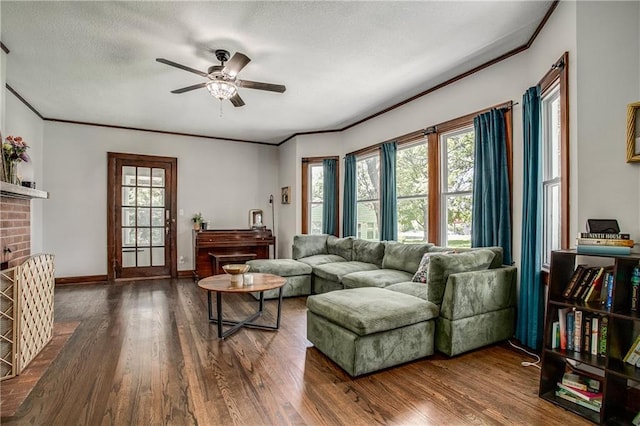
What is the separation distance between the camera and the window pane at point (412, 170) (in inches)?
171

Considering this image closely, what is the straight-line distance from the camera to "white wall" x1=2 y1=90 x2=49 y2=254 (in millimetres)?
4145

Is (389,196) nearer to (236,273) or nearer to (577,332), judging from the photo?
(236,273)

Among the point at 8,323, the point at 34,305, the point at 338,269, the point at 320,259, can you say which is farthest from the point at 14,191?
the point at 320,259

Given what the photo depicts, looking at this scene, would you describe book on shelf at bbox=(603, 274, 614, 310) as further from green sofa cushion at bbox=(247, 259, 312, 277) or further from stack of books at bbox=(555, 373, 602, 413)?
green sofa cushion at bbox=(247, 259, 312, 277)

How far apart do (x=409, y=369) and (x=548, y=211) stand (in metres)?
1.82

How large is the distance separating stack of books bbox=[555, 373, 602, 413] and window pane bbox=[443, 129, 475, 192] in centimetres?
209

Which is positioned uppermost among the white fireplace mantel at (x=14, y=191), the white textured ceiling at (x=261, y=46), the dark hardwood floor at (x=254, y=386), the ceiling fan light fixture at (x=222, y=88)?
the white textured ceiling at (x=261, y=46)

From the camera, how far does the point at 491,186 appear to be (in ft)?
10.8

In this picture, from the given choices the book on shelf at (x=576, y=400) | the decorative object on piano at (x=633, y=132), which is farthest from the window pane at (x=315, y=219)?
the decorative object on piano at (x=633, y=132)

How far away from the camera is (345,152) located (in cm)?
594

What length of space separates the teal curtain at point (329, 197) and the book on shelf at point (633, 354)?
4.34m

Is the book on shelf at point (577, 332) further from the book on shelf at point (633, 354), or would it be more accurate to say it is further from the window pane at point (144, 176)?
the window pane at point (144, 176)

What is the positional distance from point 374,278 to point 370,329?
1.38 m

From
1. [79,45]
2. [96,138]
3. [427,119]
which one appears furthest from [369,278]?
[96,138]
